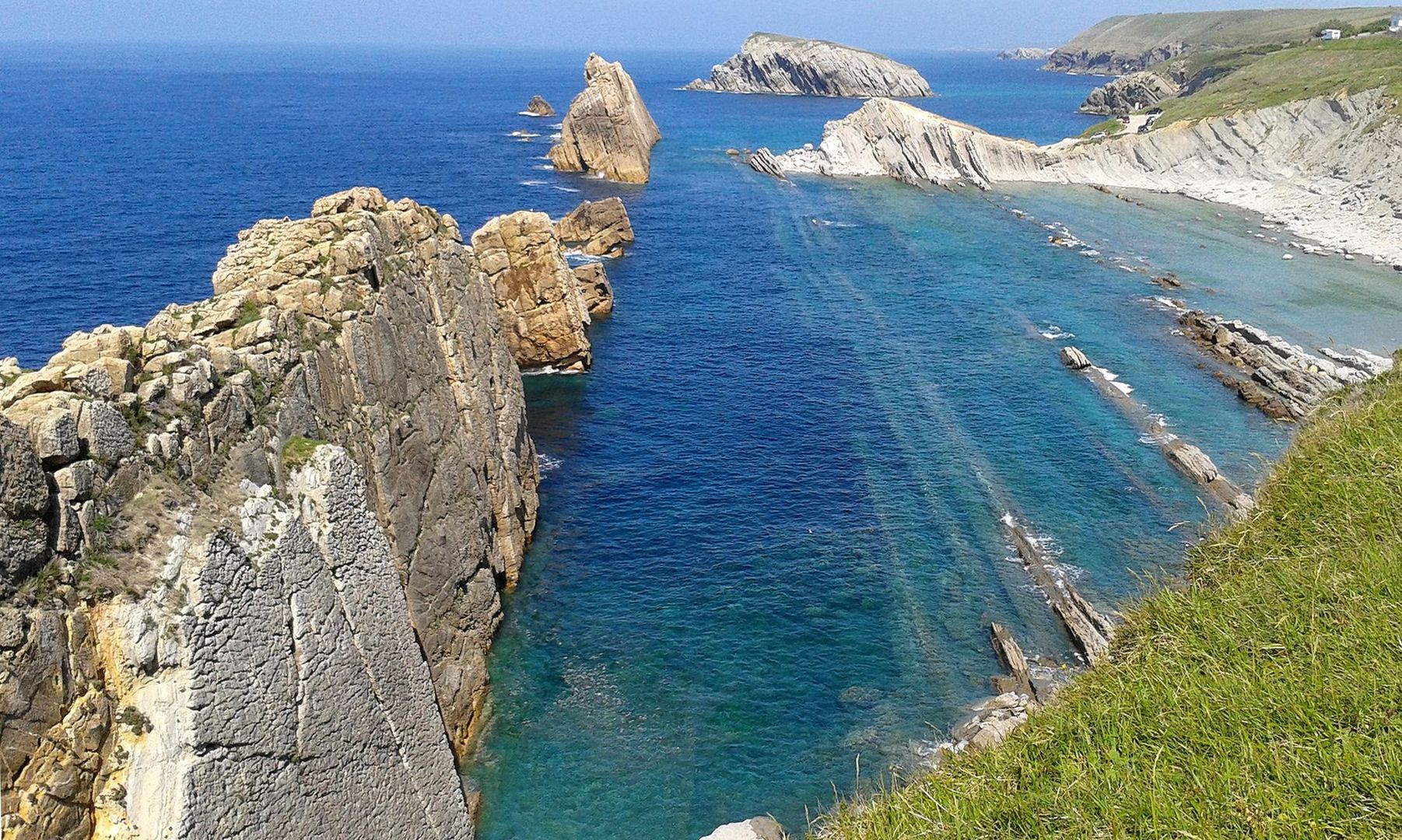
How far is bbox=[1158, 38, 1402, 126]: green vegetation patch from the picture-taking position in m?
135

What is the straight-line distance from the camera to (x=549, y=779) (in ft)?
110

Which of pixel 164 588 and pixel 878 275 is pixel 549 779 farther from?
pixel 878 275

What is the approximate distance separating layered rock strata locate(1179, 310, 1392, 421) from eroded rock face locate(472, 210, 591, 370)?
51731mm

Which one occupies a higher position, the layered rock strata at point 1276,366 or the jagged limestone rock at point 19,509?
the jagged limestone rock at point 19,509

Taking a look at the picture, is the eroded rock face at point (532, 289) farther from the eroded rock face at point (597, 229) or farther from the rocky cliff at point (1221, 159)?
the rocky cliff at point (1221, 159)

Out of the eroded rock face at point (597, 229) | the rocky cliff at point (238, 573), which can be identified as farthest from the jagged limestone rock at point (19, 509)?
the eroded rock face at point (597, 229)

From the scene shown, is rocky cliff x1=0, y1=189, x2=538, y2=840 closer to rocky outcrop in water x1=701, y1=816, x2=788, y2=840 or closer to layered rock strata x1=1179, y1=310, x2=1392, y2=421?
rocky outcrop in water x1=701, y1=816, x2=788, y2=840

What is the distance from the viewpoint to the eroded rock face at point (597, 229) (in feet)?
346

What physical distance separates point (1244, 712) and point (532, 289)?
6153cm

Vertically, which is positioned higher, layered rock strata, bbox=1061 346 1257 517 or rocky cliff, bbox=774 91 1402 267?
rocky cliff, bbox=774 91 1402 267

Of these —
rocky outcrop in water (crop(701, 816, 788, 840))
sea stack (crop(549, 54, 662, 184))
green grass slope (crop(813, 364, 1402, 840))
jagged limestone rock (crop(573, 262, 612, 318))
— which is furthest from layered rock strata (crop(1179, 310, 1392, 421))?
sea stack (crop(549, 54, 662, 184))

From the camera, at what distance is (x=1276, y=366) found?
70562mm

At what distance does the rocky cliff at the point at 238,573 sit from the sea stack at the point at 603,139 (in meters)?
120

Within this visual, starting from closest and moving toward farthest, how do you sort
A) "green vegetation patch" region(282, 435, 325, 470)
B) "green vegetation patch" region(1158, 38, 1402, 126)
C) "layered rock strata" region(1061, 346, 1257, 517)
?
"green vegetation patch" region(282, 435, 325, 470)
"layered rock strata" region(1061, 346, 1257, 517)
"green vegetation patch" region(1158, 38, 1402, 126)
